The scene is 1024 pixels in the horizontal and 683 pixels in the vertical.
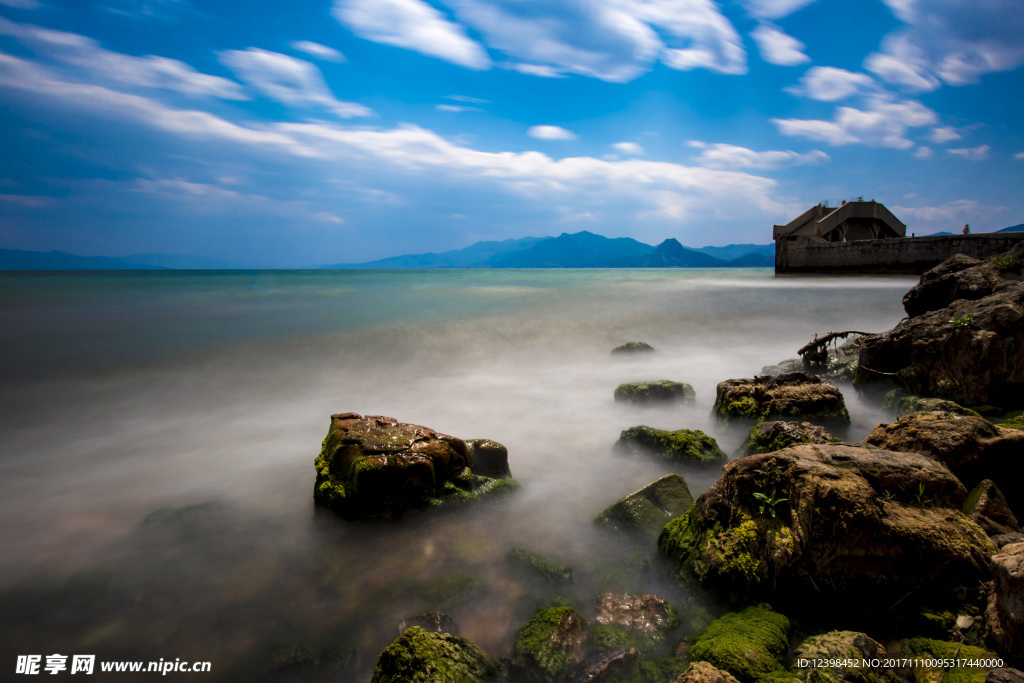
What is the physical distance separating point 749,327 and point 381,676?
17.5 m

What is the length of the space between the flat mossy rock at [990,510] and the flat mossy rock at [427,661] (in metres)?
3.59

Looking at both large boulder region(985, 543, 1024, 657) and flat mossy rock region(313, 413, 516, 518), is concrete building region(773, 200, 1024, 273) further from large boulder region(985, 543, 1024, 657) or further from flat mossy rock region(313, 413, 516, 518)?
flat mossy rock region(313, 413, 516, 518)

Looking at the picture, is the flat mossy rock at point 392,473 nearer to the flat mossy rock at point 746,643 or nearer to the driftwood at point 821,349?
the flat mossy rock at point 746,643

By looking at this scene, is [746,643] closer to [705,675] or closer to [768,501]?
[705,675]

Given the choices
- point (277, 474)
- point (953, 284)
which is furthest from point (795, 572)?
point (953, 284)

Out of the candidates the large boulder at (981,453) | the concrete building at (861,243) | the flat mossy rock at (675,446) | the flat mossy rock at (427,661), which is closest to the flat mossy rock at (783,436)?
the flat mossy rock at (675,446)

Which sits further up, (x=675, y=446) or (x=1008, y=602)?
(x=1008, y=602)

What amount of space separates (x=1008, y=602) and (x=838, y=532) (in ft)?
2.46

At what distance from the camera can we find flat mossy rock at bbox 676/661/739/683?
2320 mm

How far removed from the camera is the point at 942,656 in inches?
96.2

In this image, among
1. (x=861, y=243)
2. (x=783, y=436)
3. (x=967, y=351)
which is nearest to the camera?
(x=783, y=436)

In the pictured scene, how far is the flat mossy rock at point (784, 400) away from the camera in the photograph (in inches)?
253

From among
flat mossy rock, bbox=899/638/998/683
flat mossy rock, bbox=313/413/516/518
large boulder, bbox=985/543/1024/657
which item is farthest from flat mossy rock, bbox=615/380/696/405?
large boulder, bbox=985/543/1024/657

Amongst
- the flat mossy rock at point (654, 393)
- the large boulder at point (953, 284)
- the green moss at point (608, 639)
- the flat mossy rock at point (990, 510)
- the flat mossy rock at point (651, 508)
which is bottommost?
the green moss at point (608, 639)
